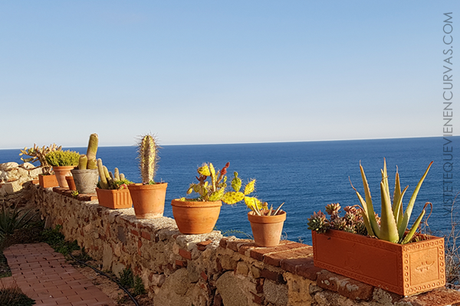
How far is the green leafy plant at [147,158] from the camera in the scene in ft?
15.0

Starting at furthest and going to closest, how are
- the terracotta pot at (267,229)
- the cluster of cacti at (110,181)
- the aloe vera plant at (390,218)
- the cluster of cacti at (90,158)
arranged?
1. the cluster of cacti at (90,158)
2. the cluster of cacti at (110,181)
3. the terracotta pot at (267,229)
4. the aloe vera plant at (390,218)

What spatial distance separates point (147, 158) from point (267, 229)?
2.27m

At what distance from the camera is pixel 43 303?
4.09 metres

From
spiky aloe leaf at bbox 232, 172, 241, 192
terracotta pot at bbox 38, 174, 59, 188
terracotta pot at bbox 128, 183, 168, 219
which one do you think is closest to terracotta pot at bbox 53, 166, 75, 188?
terracotta pot at bbox 38, 174, 59, 188

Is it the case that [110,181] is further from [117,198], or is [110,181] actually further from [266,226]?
[266,226]

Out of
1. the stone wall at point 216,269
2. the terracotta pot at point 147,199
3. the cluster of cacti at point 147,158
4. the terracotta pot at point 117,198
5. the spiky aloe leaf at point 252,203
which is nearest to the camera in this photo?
the stone wall at point 216,269

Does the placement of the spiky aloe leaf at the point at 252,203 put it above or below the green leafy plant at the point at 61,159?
below

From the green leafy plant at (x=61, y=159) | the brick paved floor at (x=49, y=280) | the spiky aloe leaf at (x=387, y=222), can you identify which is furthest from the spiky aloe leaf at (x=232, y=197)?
the green leafy plant at (x=61, y=159)

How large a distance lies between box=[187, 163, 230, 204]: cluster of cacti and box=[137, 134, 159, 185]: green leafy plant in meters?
1.11

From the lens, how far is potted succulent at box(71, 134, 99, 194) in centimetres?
653

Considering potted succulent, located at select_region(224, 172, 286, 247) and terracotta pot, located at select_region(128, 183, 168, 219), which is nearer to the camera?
potted succulent, located at select_region(224, 172, 286, 247)

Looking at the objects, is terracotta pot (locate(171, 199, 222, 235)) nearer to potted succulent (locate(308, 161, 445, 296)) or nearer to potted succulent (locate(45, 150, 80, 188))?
potted succulent (locate(308, 161, 445, 296))

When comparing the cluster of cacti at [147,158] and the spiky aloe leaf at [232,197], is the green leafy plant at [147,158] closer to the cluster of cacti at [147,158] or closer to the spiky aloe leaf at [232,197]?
the cluster of cacti at [147,158]

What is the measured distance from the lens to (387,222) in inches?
73.2
